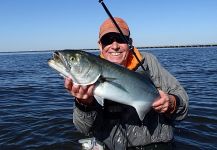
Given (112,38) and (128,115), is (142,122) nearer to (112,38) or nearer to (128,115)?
(128,115)

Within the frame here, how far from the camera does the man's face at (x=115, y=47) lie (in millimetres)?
6129

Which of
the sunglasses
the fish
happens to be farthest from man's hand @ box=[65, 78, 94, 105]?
the sunglasses

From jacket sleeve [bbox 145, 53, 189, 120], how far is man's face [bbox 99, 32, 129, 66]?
596 mm

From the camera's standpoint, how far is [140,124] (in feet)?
21.0

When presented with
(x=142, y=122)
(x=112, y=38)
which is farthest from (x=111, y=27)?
(x=142, y=122)

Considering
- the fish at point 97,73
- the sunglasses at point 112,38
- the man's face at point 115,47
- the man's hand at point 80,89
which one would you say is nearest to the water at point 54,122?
the man's face at point 115,47

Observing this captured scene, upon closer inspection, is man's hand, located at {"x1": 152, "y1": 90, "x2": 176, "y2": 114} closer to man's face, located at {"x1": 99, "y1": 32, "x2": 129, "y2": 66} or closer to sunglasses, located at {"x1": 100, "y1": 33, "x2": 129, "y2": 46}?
man's face, located at {"x1": 99, "y1": 32, "x2": 129, "y2": 66}

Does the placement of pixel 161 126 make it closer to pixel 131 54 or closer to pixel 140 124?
pixel 140 124

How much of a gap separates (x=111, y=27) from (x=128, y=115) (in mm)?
1620

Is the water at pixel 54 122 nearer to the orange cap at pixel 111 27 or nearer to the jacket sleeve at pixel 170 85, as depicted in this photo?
the jacket sleeve at pixel 170 85

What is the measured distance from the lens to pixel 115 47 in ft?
20.0

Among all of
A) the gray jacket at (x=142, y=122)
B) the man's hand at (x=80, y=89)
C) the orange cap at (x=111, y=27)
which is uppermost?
the orange cap at (x=111, y=27)

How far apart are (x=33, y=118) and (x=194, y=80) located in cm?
1233

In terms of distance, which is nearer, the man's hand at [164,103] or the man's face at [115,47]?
the man's hand at [164,103]
